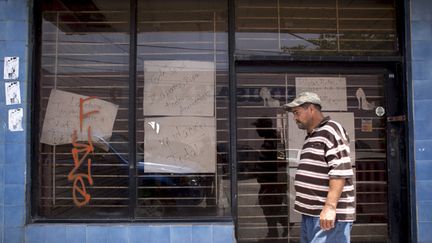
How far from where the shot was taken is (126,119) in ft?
17.3

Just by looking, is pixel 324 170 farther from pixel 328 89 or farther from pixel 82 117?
pixel 82 117

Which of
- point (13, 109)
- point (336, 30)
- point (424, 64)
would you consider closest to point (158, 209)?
point (13, 109)

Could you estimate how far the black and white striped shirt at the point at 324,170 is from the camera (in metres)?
3.51

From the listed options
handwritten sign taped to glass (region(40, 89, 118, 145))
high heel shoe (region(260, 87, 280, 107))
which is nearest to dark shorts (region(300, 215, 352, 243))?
high heel shoe (region(260, 87, 280, 107))

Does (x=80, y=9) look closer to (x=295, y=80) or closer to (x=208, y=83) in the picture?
(x=208, y=83)

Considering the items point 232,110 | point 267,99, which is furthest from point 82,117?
point 267,99

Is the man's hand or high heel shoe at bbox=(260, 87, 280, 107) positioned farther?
high heel shoe at bbox=(260, 87, 280, 107)

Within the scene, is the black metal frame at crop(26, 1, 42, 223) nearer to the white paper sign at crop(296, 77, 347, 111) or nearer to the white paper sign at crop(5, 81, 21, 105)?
the white paper sign at crop(5, 81, 21, 105)

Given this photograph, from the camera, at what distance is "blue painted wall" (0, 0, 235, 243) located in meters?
4.93

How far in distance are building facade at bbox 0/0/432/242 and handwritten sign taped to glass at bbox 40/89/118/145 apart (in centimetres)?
2

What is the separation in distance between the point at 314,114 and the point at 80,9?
3.13 meters

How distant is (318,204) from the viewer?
357cm

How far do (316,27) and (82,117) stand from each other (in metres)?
2.90

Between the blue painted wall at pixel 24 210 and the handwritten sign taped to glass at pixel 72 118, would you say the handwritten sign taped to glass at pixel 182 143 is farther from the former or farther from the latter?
the blue painted wall at pixel 24 210
